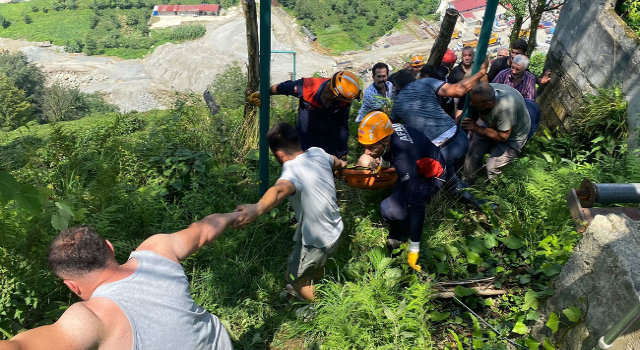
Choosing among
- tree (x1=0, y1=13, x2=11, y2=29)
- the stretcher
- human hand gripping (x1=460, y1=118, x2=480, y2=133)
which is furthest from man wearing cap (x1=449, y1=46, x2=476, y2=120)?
tree (x1=0, y1=13, x2=11, y2=29)

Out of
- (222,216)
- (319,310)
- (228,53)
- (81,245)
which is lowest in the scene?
(228,53)

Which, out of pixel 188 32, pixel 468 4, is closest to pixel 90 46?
pixel 188 32

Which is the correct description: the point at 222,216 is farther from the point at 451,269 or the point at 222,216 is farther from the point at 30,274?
the point at 451,269

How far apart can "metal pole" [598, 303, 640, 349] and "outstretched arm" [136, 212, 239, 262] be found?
206cm

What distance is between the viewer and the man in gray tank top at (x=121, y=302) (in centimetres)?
169

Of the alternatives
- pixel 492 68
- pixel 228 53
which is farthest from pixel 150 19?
pixel 492 68

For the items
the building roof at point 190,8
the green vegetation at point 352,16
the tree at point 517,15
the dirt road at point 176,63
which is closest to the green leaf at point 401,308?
the tree at point 517,15

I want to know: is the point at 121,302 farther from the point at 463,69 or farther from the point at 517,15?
the point at 517,15

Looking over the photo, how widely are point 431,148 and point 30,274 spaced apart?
3404 mm

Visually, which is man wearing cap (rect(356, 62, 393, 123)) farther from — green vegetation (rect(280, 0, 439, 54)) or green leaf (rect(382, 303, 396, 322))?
green vegetation (rect(280, 0, 439, 54))

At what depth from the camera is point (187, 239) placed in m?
2.35

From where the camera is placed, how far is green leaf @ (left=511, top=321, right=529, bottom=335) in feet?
9.32

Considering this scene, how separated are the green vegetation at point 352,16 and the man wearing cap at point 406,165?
86870 millimetres

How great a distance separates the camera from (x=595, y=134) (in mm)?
5320
